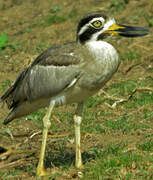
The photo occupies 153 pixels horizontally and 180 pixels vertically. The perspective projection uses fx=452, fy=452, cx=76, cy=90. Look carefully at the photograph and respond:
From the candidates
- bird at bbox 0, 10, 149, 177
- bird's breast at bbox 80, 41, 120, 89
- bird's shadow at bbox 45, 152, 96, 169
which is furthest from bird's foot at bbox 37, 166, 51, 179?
bird's breast at bbox 80, 41, 120, 89

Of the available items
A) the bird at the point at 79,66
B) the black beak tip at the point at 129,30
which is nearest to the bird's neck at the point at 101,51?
the bird at the point at 79,66

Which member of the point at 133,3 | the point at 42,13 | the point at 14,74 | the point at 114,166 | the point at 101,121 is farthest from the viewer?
the point at 42,13

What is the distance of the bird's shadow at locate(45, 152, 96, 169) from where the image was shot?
20.0ft

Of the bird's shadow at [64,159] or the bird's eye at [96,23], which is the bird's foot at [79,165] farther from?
the bird's eye at [96,23]

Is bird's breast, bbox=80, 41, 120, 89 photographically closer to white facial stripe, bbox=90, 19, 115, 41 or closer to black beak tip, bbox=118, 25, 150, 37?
white facial stripe, bbox=90, 19, 115, 41

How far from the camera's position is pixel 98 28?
5641 mm

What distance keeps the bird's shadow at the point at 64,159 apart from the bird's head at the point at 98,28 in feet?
5.31

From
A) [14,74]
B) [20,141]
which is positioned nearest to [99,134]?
[20,141]

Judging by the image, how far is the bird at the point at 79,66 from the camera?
18.0 feet

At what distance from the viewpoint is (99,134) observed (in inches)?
284

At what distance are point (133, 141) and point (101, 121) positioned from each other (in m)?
1.41

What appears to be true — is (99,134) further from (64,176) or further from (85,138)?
(64,176)

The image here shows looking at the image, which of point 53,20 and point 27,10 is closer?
point 53,20

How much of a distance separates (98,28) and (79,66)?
561mm
